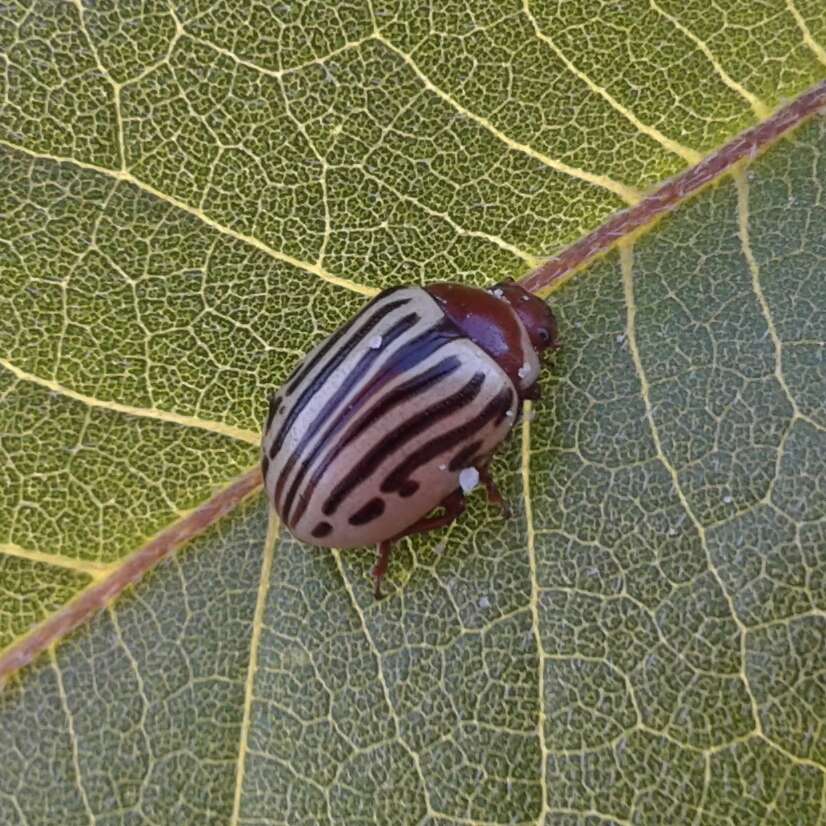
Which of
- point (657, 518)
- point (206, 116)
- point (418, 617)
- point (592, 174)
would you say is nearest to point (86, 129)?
point (206, 116)

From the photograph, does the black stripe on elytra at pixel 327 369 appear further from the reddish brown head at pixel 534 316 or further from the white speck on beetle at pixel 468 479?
the white speck on beetle at pixel 468 479

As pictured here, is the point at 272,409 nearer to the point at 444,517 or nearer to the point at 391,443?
the point at 391,443

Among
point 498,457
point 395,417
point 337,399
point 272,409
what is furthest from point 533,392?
point 272,409

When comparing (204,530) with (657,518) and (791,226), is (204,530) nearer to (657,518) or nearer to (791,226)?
(657,518)

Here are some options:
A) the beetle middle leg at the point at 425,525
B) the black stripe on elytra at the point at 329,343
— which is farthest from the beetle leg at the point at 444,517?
the black stripe on elytra at the point at 329,343

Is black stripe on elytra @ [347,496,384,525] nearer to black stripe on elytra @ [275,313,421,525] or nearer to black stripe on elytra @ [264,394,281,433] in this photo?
black stripe on elytra @ [275,313,421,525]

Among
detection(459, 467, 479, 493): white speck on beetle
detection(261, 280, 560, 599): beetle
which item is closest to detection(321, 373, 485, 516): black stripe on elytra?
detection(261, 280, 560, 599): beetle
